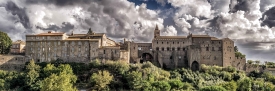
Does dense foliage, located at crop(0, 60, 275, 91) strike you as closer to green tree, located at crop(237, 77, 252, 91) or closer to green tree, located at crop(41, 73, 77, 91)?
green tree, located at crop(237, 77, 252, 91)

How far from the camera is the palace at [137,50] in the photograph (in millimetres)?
70562

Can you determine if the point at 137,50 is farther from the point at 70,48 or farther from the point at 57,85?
the point at 57,85

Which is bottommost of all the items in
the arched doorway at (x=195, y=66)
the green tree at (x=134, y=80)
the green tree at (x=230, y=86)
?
the green tree at (x=230, y=86)

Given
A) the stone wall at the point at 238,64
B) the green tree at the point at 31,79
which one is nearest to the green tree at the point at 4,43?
the green tree at the point at 31,79

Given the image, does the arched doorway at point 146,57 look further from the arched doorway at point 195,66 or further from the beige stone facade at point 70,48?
the arched doorway at point 195,66

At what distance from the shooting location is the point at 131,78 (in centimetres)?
6084

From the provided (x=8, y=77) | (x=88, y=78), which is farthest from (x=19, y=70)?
(x=88, y=78)

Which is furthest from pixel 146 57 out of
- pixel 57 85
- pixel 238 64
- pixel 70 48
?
pixel 57 85

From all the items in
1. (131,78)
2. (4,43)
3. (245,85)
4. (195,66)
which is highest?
(4,43)

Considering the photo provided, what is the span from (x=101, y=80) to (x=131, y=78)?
6473mm

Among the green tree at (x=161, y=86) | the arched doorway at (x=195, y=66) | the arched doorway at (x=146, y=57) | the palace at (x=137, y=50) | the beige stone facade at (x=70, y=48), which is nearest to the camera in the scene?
the green tree at (x=161, y=86)

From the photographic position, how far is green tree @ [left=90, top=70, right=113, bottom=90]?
5831 centimetres

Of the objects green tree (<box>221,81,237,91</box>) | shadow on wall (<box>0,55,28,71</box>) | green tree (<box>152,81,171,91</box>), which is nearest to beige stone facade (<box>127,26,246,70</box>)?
green tree (<box>221,81,237,91</box>)

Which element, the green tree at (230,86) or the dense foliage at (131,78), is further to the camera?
the dense foliage at (131,78)
